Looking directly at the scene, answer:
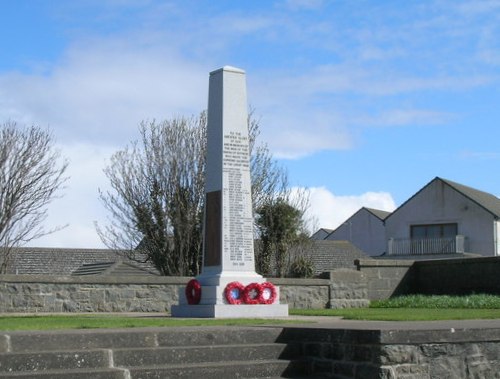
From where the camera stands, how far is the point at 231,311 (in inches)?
624

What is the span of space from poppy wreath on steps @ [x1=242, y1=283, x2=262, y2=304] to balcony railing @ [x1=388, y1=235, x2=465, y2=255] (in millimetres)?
33763

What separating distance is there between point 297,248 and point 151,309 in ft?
35.5

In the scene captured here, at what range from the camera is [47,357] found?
27.5 ft

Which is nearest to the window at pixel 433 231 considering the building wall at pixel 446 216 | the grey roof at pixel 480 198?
the building wall at pixel 446 216

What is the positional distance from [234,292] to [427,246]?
36.4 metres

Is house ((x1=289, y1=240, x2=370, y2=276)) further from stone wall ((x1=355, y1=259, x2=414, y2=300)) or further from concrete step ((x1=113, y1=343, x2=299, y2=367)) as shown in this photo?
concrete step ((x1=113, y1=343, x2=299, y2=367))

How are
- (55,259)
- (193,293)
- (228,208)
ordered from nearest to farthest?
(193,293), (228,208), (55,259)

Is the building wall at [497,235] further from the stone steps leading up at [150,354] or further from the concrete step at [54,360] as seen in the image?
the concrete step at [54,360]

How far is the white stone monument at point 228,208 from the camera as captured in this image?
1653 centimetres

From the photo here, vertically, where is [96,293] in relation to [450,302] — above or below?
above

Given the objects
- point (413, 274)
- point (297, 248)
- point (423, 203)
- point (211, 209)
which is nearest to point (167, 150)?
point (297, 248)

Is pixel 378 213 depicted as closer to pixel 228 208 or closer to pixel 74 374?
pixel 228 208

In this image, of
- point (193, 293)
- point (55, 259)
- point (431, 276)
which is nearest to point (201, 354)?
point (193, 293)

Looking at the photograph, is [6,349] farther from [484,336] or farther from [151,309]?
[151,309]
